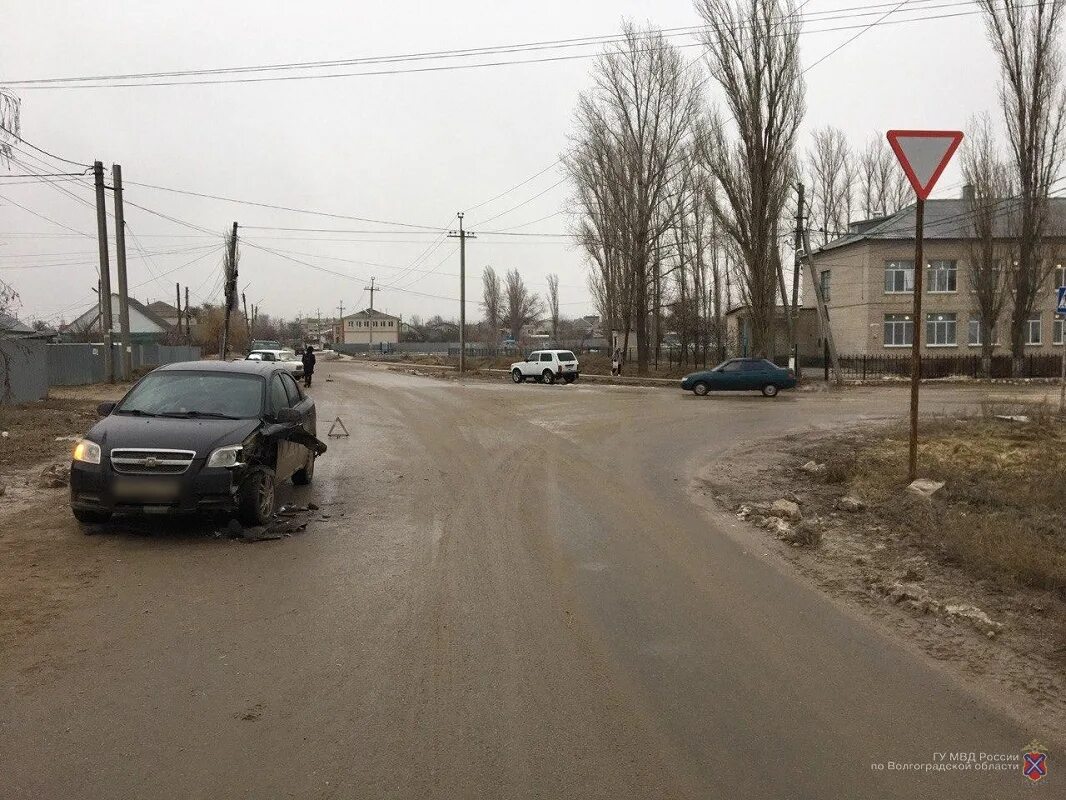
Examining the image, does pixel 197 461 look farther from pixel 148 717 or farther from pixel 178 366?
pixel 148 717

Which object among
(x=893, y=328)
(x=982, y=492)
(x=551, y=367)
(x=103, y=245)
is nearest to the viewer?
(x=982, y=492)

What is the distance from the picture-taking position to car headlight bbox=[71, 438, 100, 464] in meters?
7.38

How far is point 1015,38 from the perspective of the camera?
3325cm

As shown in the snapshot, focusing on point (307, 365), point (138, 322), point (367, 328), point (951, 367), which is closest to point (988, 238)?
point (951, 367)

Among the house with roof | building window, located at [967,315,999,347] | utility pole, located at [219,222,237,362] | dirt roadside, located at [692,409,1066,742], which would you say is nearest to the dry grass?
dirt roadside, located at [692,409,1066,742]

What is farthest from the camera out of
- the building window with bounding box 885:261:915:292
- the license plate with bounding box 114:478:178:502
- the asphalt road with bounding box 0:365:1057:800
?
the building window with bounding box 885:261:915:292

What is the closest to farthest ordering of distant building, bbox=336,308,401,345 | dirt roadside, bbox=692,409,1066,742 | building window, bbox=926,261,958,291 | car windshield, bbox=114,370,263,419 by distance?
dirt roadside, bbox=692,409,1066,742 < car windshield, bbox=114,370,263,419 < building window, bbox=926,261,958,291 < distant building, bbox=336,308,401,345

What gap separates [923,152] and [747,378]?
21782 mm

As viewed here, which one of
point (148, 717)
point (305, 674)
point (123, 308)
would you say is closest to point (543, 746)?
point (305, 674)

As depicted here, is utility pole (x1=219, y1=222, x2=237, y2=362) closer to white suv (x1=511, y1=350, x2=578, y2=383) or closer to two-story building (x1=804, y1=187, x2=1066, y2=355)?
white suv (x1=511, y1=350, x2=578, y2=383)

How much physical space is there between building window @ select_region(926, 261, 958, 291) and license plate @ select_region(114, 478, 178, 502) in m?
46.6

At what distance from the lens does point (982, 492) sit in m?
8.92

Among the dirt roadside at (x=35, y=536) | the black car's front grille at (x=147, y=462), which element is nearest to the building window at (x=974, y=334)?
the dirt roadside at (x=35, y=536)

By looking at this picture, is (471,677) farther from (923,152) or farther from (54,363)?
(54,363)
